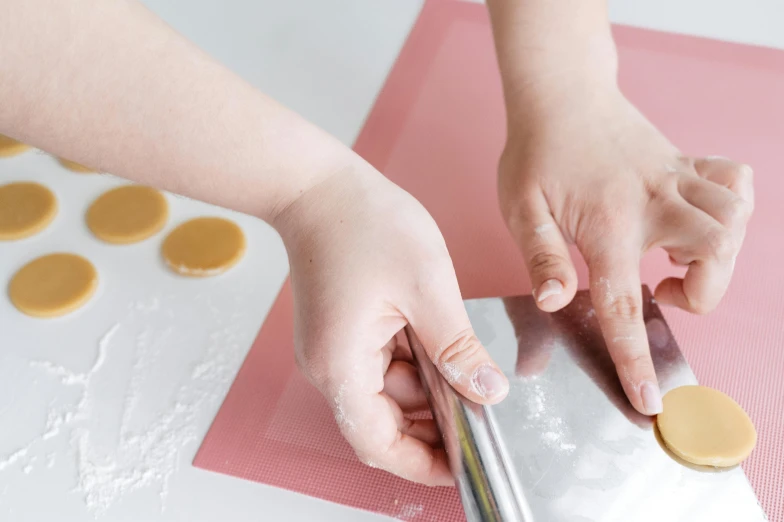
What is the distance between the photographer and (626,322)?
79cm

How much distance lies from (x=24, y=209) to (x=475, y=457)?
0.82 metres

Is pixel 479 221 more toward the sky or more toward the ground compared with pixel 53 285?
more toward the sky

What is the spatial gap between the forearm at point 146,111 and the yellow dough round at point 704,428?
44 cm

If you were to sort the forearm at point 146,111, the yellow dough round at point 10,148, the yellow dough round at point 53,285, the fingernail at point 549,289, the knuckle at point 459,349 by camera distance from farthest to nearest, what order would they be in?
the yellow dough round at point 10,148 → the yellow dough round at point 53,285 → the fingernail at point 549,289 → the knuckle at point 459,349 → the forearm at point 146,111

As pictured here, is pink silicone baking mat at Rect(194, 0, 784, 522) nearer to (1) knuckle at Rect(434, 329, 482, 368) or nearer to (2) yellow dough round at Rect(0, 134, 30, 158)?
(1) knuckle at Rect(434, 329, 482, 368)

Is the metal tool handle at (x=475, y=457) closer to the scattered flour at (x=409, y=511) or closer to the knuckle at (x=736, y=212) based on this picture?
the scattered flour at (x=409, y=511)

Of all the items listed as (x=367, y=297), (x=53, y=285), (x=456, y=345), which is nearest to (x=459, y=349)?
(x=456, y=345)

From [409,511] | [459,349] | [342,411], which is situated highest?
[459,349]

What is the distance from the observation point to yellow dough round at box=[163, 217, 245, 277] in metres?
1.01

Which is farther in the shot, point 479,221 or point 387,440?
point 479,221

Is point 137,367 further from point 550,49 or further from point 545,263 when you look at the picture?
point 550,49

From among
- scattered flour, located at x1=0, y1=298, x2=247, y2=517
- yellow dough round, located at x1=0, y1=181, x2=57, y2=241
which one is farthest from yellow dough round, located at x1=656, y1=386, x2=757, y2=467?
yellow dough round, located at x1=0, y1=181, x2=57, y2=241

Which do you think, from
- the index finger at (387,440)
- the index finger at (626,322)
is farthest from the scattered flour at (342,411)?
the index finger at (626,322)

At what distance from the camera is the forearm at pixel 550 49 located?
0.99 m
